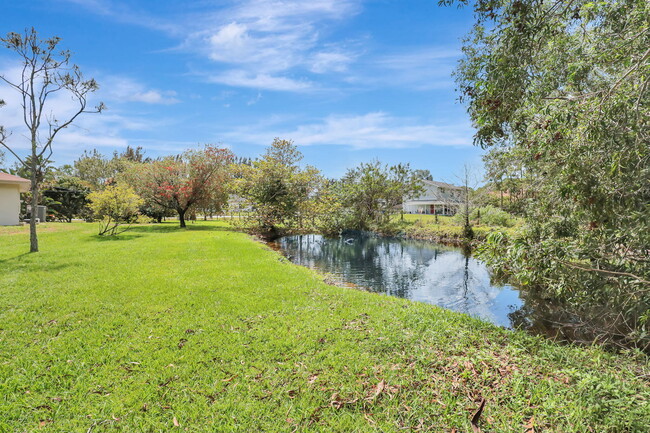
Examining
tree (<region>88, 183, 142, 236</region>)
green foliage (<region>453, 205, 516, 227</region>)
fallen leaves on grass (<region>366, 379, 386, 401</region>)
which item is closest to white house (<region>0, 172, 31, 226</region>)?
tree (<region>88, 183, 142, 236</region>)

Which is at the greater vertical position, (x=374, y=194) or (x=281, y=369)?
(x=374, y=194)

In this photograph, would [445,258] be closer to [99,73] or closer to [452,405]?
[452,405]

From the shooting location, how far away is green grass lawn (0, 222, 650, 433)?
117 inches

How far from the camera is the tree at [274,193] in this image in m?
22.1

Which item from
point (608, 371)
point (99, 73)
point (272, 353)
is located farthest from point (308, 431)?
point (99, 73)

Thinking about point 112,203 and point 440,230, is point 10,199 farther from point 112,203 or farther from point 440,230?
point 440,230

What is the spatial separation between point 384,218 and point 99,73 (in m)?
22.8

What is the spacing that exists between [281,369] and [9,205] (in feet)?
83.0

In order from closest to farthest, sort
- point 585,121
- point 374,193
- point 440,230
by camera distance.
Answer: point 585,121
point 440,230
point 374,193

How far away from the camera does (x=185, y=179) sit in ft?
71.8

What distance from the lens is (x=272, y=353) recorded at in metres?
4.14

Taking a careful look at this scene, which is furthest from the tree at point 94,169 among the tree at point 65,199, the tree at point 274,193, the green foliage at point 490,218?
the green foliage at point 490,218

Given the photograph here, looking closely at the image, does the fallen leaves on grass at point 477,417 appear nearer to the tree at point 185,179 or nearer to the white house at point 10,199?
the tree at point 185,179

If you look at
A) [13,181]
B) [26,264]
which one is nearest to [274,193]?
[26,264]
